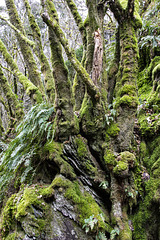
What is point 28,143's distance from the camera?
336cm

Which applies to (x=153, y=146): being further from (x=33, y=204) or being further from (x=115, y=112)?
(x=33, y=204)

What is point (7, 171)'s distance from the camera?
319 cm

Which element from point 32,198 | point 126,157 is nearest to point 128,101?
point 126,157

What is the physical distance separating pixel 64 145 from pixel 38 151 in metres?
0.57

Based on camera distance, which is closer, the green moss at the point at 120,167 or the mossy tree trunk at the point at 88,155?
the mossy tree trunk at the point at 88,155

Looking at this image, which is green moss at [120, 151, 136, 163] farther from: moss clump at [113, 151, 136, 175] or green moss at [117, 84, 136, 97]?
green moss at [117, 84, 136, 97]

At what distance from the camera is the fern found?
3.07m

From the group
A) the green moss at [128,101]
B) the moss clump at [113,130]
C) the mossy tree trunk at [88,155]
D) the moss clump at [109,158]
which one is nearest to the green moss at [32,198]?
the mossy tree trunk at [88,155]

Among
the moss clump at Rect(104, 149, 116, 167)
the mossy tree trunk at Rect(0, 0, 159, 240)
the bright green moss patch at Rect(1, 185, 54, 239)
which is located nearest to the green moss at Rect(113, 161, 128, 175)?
the mossy tree trunk at Rect(0, 0, 159, 240)

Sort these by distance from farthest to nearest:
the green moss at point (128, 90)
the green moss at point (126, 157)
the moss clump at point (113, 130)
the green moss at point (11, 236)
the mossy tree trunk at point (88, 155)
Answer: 1. the green moss at point (128, 90)
2. the moss clump at point (113, 130)
3. the green moss at point (126, 157)
4. the mossy tree trunk at point (88, 155)
5. the green moss at point (11, 236)

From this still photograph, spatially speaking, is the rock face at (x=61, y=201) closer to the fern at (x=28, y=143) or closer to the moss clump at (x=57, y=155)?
the moss clump at (x=57, y=155)

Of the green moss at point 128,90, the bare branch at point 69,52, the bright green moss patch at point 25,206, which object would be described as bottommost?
the bright green moss patch at point 25,206

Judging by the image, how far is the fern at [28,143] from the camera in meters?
3.07

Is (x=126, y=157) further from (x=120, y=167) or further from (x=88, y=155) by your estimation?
(x=88, y=155)
